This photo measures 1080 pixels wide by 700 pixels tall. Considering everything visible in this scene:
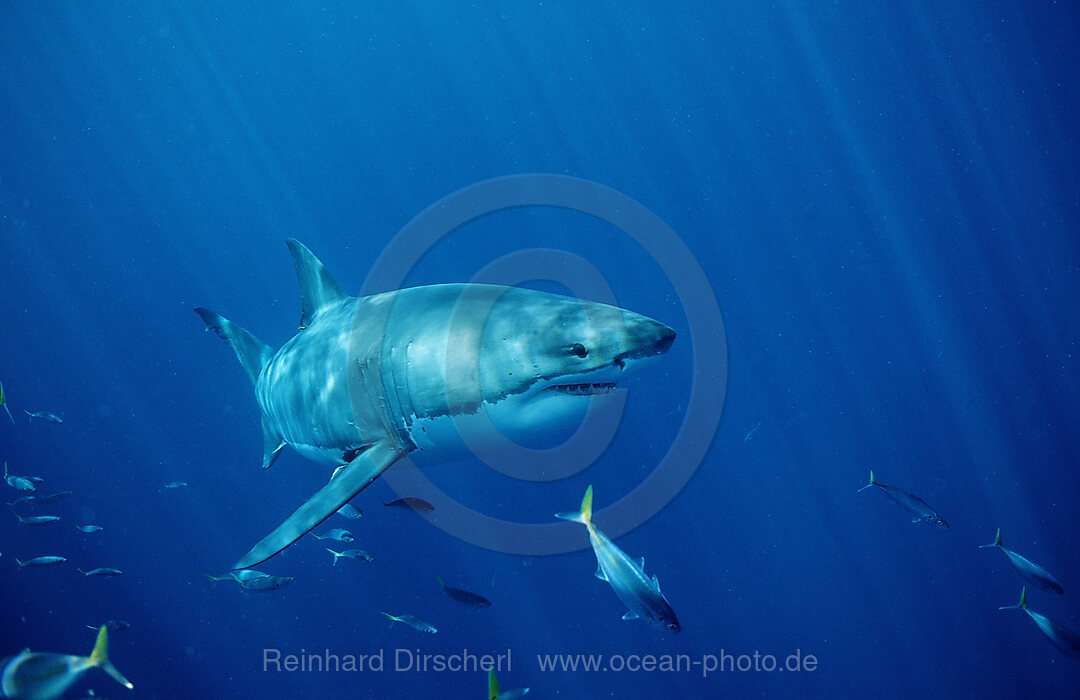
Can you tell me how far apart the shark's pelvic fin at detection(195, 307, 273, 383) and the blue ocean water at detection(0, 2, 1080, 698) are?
22.2ft

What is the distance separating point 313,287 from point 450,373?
265cm

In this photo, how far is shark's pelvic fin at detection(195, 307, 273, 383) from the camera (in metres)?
5.84

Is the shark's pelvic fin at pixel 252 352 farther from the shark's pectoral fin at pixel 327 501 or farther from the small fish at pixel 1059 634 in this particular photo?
the small fish at pixel 1059 634

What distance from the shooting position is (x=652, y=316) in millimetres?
22000

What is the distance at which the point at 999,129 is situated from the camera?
21.7 meters

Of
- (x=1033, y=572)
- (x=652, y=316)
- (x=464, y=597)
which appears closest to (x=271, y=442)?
(x=464, y=597)

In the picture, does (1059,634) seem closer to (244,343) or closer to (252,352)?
(252,352)

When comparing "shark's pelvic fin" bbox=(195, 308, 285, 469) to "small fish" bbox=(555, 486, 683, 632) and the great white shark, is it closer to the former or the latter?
the great white shark

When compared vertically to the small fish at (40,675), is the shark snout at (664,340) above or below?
above

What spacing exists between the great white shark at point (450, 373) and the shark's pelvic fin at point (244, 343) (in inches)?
74.9

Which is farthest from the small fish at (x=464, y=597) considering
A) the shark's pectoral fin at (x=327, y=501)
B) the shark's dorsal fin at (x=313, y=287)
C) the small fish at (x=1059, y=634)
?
the small fish at (x=1059, y=634)

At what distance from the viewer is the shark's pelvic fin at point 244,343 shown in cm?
584

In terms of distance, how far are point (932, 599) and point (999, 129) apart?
18.8 meters

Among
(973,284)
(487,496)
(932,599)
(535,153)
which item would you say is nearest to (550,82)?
(535,153)
